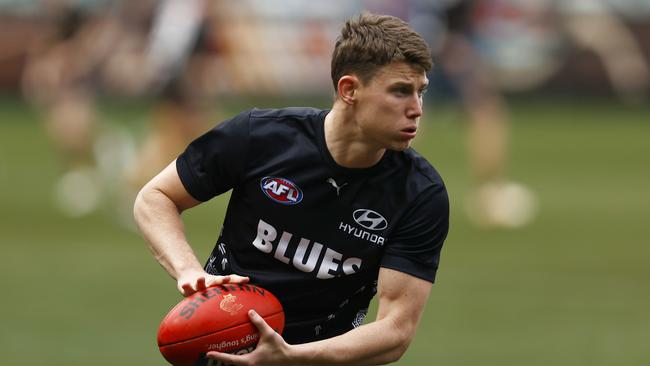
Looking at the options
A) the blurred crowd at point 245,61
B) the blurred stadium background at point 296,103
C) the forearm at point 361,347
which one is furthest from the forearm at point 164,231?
the blurred crowd at point 245,61

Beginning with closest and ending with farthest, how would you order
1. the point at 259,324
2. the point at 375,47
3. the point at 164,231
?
the point at 259,324
the point at 375,47
the point at 164,231

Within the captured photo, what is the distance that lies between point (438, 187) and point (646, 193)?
13.9 metres

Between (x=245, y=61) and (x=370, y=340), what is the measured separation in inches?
951

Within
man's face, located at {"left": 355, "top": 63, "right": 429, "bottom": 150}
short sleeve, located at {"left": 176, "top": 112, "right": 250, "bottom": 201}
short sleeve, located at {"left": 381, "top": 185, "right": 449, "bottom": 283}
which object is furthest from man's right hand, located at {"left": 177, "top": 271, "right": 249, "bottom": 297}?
man's face, located at {"left": 355, "top": 63, "right": 429, "bottom": 150}

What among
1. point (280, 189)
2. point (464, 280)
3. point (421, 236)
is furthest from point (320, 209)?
point (464, 280)

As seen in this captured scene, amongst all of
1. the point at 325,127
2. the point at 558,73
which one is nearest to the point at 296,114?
the point at 325,127

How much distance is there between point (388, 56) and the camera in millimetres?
5496

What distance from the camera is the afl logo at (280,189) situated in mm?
5863

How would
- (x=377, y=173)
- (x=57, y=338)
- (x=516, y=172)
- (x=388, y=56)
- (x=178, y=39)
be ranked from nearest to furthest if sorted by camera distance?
1. (x=388, y=56)
2. (x=377, y=173)
3. (x=57, y=338)
4. (x=178, y=39)
5. (x=516, y=172)

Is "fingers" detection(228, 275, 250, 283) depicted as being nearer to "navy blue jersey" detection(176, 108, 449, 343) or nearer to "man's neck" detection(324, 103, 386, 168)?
"navy blue jersey" detection(176, 108, 449, 343)

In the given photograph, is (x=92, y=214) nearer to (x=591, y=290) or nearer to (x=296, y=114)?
(x=591, y=290)

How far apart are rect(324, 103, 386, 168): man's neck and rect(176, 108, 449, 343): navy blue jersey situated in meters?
0.03

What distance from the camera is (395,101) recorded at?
218 inches

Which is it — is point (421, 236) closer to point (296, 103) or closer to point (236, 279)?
point (236, 279)
